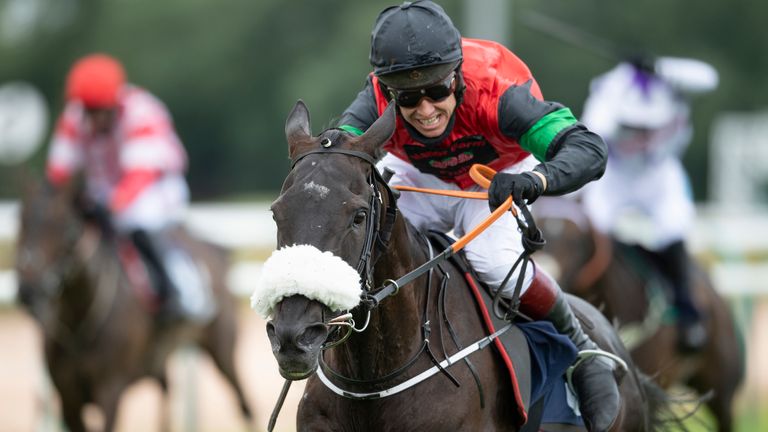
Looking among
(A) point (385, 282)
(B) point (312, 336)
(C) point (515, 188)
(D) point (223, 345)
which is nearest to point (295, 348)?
(B) point (312, 336)

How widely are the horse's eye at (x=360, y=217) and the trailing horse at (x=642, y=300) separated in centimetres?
481

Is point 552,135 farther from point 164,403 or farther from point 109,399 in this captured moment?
point 164,403

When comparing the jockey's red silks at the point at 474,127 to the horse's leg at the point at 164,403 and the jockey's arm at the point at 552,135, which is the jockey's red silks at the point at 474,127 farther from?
the horse's leg at the point at 164,403

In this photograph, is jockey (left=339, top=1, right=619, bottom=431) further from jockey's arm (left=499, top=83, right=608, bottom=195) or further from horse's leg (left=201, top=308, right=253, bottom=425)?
horse's leg (left=201, top=308, right=253, bottom=425)

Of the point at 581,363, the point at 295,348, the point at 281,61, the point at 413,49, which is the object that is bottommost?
the point at 281,61

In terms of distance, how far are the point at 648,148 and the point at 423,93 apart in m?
5.19

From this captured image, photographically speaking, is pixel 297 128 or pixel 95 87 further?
pixel 95 87

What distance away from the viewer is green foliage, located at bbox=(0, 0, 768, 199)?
31141 mm

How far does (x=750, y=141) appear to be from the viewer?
21.8m

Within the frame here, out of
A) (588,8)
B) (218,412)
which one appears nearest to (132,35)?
(588,8)

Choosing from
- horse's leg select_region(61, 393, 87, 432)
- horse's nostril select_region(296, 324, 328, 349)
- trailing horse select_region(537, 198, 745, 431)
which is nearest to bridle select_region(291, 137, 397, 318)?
horse's nostril select_region(296, 324, 328, 349)

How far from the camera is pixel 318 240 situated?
3578mm

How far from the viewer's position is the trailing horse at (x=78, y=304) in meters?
8.41

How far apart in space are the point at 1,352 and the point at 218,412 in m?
3.24
